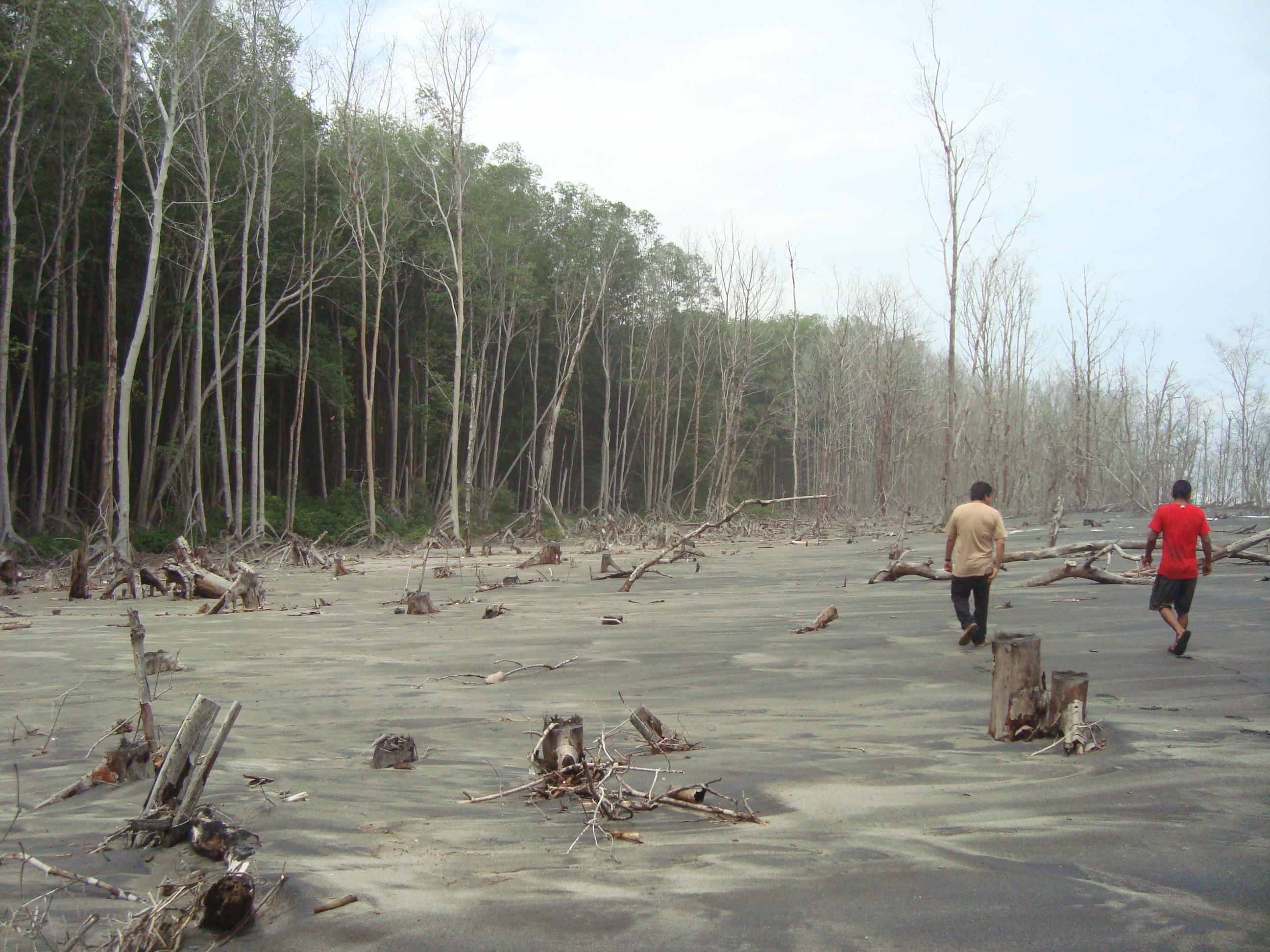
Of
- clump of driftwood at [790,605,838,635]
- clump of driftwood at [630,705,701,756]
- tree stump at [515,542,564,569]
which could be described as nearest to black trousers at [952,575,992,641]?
clump of driftwood at [790,605,838,635]

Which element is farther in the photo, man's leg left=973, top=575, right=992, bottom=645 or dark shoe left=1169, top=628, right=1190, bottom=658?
man's leg left=973, top=575, right=992, bottom=645

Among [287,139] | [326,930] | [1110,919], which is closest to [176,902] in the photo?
[326,930]

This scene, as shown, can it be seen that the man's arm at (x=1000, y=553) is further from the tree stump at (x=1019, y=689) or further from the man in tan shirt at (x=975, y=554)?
the tree stump at (x=1019, y=689)

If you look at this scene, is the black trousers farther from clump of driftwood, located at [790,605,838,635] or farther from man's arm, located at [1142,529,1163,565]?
man's arm, located at [1142,529,1163,565]

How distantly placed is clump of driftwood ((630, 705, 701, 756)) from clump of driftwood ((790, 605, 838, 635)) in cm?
390

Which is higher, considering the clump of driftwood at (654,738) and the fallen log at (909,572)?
the fallen log at (909,572)

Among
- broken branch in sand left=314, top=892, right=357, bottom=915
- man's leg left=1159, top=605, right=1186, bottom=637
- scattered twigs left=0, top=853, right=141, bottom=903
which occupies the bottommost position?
broken branch in sand left=314, top=892, right=357, bottom=915

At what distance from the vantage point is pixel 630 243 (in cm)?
3925

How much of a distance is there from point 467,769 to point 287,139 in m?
22.7

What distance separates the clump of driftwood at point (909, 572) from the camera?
1195 centimetres

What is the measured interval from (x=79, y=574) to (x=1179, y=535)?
489 inches

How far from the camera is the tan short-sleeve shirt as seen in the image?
26.8 feet

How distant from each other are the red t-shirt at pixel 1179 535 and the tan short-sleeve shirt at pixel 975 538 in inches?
48.2

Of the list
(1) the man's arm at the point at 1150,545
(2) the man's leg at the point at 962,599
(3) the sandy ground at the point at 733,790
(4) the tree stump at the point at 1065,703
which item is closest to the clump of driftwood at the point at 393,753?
(3) the sandy ground at the point at 733,790
